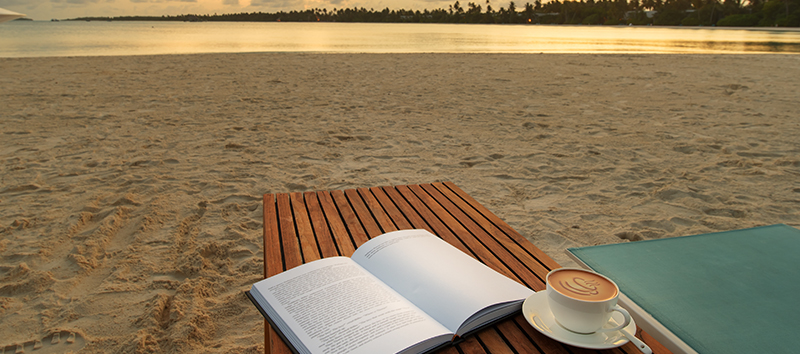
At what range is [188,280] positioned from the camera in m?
2.00

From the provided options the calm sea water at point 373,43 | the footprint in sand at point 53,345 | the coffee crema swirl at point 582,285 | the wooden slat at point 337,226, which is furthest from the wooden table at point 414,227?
the calm sea water at point 373,43

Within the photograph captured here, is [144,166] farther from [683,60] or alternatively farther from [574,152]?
[683,60]

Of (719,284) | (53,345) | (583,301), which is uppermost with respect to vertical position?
(583,301)

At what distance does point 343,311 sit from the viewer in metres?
0.86

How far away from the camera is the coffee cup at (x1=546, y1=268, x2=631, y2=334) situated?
30.3 inches

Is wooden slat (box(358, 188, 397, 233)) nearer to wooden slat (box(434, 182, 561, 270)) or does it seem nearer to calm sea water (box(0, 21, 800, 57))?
wooden slat (box(434, 182, 561, 270))

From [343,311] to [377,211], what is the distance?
0.72 meters

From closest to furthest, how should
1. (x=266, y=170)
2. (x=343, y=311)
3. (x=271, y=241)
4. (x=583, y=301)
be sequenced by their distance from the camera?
(x=583, y=301) → (x=343, y=311) → (x=271, y=241) → (x=266, y=170)

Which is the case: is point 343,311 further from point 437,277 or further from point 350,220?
point 350,220

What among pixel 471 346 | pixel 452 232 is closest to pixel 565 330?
pixel 471 346

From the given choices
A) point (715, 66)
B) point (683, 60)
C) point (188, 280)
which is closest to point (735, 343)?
point (188, 280)

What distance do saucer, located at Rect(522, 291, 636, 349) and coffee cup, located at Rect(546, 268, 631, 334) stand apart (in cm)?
1

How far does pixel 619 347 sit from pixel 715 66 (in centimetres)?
1205

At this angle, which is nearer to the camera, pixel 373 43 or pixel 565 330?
pixel 565 330
